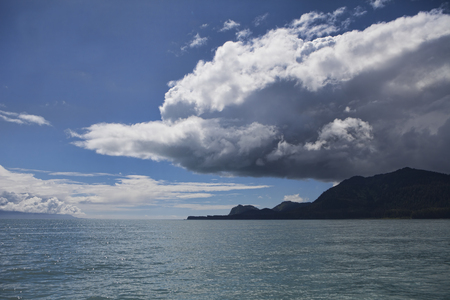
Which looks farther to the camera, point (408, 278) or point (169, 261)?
point (169, 261)

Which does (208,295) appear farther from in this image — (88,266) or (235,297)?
(88,266)

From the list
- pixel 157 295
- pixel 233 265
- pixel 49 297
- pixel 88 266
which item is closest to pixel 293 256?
pixel 233 265

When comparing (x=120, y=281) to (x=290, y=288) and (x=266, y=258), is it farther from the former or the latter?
(x=266, y=258)

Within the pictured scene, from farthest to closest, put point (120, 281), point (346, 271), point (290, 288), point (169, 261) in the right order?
1. point (169, 261)
2. point (346, 271)
3. point (120, 281)
4. point (290, 288)

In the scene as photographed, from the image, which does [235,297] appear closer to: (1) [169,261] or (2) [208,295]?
(2) [208,295]

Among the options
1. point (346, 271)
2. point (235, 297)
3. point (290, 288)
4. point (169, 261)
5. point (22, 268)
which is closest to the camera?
point (235, 297)

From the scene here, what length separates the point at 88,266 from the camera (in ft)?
176

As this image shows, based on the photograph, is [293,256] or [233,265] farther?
[293,256]

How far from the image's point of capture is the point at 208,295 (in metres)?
34.0

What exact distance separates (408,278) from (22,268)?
64545 millimetres

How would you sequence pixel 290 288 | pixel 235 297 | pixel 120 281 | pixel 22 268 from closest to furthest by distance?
pixel 235 297, pixel 290 288, pixel 120 281, pixel 22 268

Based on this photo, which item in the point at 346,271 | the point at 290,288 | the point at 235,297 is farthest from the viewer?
the point at 346,271

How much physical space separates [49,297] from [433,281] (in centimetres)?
5046

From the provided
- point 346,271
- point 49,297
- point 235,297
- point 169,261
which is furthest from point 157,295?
point 346,271
